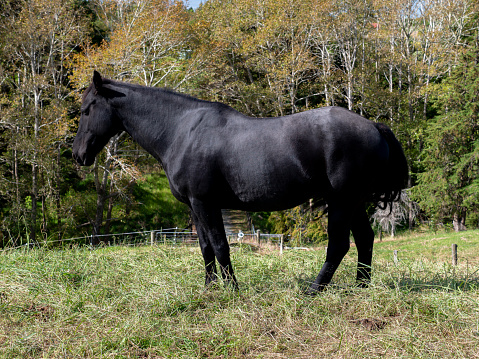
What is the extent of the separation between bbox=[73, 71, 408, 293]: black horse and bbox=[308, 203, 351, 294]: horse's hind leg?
0.01 m

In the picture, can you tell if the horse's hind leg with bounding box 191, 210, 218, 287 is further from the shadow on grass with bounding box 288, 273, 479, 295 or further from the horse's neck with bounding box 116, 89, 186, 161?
the horse's neck with bounding box 116, 89, 186, 161

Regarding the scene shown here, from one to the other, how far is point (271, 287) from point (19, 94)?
20426mm

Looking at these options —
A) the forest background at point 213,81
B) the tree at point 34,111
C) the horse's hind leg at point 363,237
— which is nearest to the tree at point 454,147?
the forest background at point 213,81

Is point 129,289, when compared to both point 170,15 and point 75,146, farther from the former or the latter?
point 170,15

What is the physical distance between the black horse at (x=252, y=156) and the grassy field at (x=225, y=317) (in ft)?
1.53

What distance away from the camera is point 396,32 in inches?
1059

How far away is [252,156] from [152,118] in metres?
1.29

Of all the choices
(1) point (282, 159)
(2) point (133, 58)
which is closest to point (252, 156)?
(1) point (282, 159)

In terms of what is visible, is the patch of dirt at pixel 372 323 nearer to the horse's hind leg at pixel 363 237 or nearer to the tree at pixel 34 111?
the horse's hind leg at pixel 363 237

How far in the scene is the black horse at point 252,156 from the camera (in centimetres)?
409

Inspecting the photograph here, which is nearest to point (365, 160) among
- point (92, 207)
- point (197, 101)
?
point (197, 101)

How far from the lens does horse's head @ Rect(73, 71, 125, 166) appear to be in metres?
4.66

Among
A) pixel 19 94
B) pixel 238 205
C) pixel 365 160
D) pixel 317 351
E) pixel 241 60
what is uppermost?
pixel 241 60

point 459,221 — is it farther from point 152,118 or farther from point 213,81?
point 152,118
